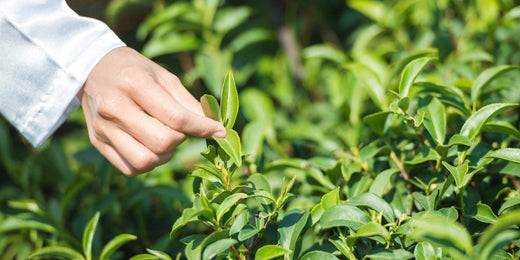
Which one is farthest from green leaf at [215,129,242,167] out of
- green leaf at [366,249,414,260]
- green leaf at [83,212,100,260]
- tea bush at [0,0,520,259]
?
green leaf at [83,212,100,260]

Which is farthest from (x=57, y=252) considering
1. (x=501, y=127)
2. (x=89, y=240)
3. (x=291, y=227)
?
(x=501, y=127)

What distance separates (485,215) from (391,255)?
205mm

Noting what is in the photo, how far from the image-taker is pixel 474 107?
104 centimetres

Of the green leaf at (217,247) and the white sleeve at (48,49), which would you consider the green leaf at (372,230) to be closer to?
the green leaf at (217,247)

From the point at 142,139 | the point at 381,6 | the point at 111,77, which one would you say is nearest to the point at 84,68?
the point at 111,77

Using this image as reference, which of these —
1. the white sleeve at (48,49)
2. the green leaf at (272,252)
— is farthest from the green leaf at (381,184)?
the white sleeve at (48,49)

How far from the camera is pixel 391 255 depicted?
81 cm

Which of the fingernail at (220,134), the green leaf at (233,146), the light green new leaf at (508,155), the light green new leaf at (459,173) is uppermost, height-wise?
the light green new leaf at (508,155)

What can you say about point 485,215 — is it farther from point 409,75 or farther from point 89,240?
point 89,240

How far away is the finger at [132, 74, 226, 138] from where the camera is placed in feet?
2.72

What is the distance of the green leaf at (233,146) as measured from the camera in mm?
858

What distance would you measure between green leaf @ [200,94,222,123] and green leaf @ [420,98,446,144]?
396 millimetres

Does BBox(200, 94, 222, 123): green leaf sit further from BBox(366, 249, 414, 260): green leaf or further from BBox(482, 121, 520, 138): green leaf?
BBox(482, 121, 520, 138): green leaf

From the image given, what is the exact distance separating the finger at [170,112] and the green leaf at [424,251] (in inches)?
15.0
